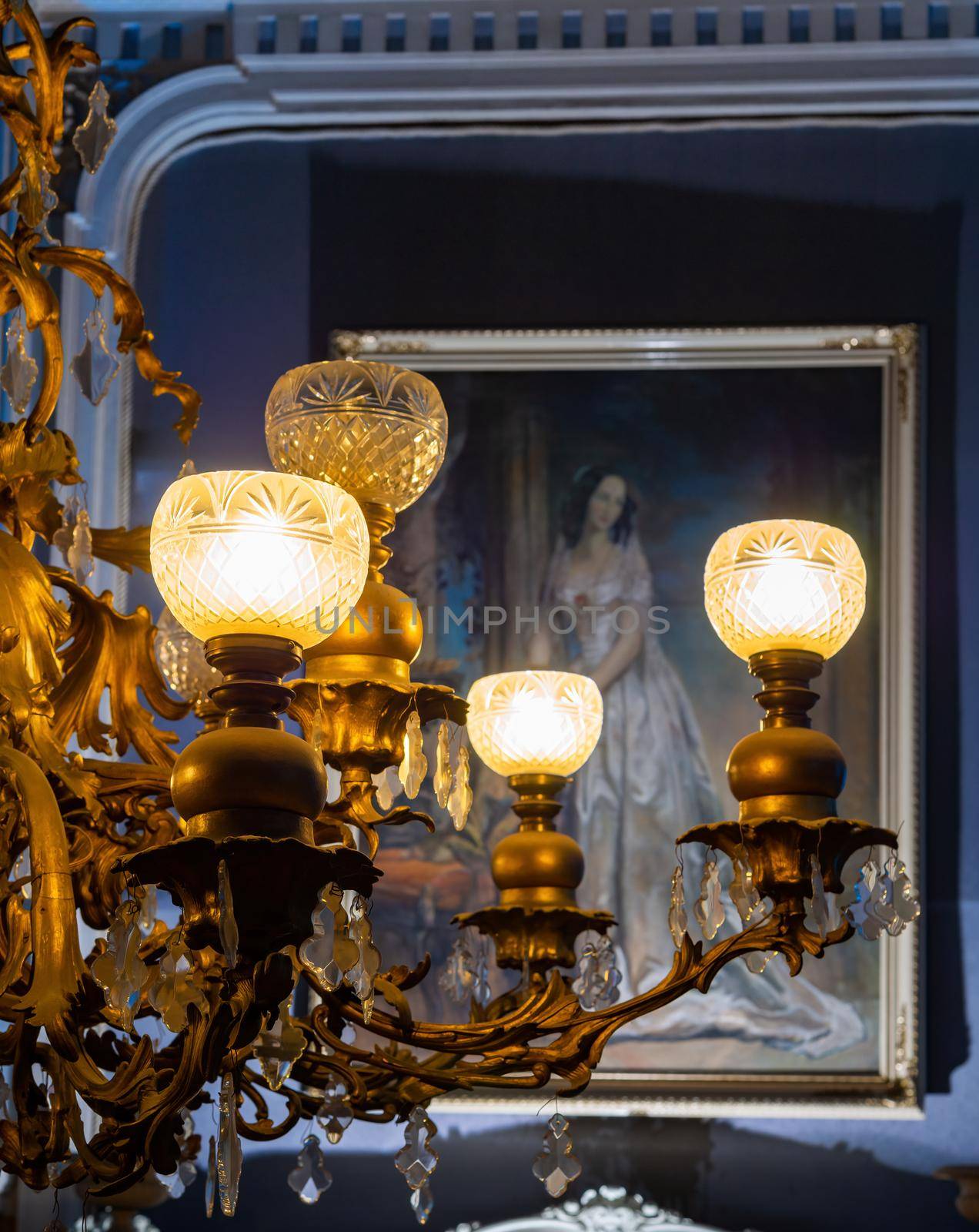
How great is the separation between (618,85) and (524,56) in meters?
0.22

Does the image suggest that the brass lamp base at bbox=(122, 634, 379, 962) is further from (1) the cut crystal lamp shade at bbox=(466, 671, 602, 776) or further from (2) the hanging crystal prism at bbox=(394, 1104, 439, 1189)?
(1) the cut crystal lamp shade at bbox=(466, 671, 602, 776)

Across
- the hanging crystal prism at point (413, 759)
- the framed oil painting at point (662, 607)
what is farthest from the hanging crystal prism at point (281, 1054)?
the framed oil painting at point (662, 607)

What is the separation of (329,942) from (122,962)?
0.57 ft

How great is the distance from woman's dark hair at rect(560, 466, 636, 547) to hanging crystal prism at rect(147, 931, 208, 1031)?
90.6 inches

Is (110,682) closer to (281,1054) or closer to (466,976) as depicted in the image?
(466,976)

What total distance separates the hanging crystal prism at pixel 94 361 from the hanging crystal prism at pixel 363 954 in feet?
2.13

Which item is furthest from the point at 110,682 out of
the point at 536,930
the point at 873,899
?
the point at 873,899

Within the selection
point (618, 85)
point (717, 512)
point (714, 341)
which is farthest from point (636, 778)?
point (618, 85)

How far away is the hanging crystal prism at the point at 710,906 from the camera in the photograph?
1457mm

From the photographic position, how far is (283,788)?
46.8 inches

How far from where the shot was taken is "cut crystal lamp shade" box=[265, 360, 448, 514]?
1672mm

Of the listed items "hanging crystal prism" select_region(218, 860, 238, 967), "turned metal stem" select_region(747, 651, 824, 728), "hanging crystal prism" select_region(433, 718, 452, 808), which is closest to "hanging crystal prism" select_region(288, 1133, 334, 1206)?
"hanging crystal prism" select_region(433, 718, 452, 808)

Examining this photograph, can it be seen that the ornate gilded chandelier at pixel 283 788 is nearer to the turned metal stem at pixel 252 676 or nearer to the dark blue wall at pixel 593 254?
the turned metal stem at pixel 252 676

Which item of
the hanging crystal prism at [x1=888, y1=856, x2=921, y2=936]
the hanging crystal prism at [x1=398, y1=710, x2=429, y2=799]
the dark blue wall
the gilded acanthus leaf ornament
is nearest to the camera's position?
the hanging crystal prism at [x1=888, y1=856, x2=921, y2=936]
